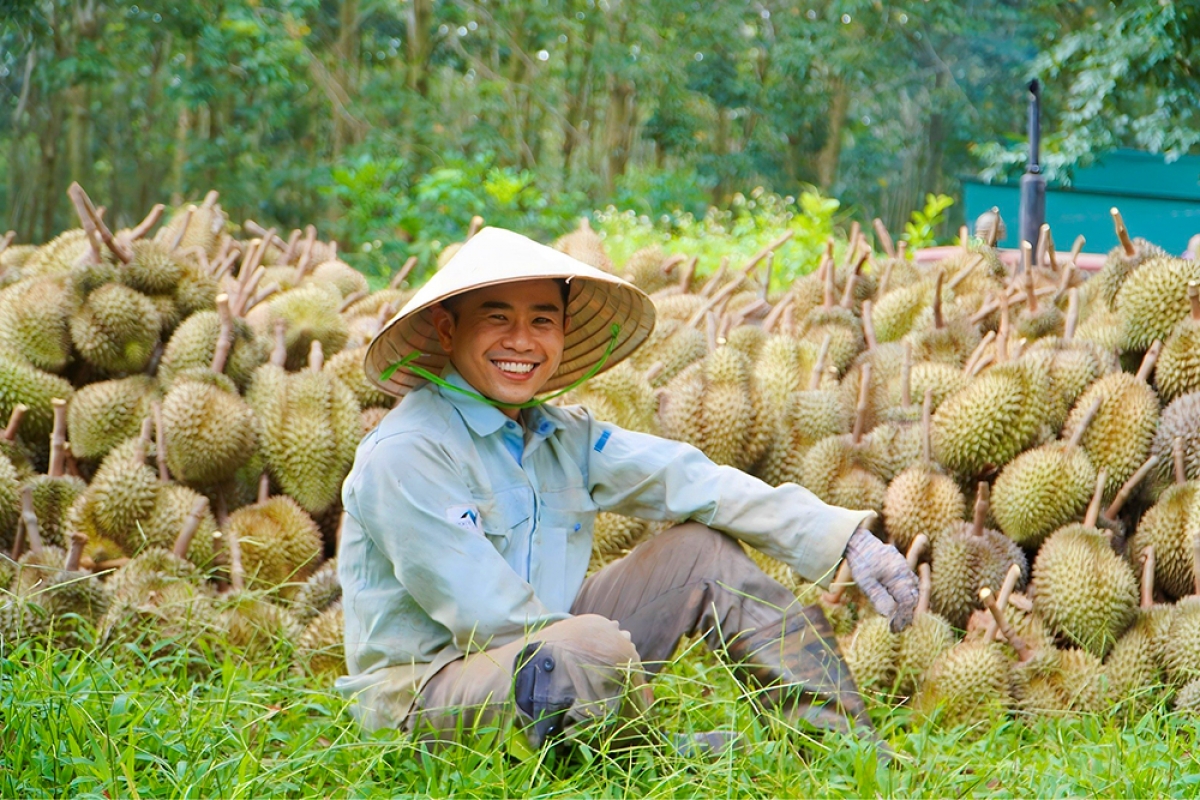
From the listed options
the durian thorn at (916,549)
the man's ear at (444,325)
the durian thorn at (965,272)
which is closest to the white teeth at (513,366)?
the man's ear at (444,325)

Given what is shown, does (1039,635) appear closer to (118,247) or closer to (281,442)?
(281,442)

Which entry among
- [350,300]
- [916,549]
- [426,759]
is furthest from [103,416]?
[916,549]

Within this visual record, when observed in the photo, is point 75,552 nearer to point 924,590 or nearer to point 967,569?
point 924,590

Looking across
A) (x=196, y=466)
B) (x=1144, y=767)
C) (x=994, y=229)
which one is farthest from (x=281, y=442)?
(x=994, y=229)

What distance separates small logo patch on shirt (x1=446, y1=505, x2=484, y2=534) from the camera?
1.93 m

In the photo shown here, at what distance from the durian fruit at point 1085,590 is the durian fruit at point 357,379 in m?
1.63

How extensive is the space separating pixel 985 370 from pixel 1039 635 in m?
0.70

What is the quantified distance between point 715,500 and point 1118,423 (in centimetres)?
111

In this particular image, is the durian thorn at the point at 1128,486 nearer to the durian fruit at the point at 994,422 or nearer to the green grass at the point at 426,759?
the durian fruit at the point at 994,422

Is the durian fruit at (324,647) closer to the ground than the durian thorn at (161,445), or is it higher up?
closer to the ground

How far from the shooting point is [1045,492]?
2.64m

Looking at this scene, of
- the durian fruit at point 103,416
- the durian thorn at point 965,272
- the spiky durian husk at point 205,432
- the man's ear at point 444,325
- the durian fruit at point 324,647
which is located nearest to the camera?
the man's ear at point 444,325

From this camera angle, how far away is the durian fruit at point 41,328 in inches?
120

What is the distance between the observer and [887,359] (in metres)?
3.17
